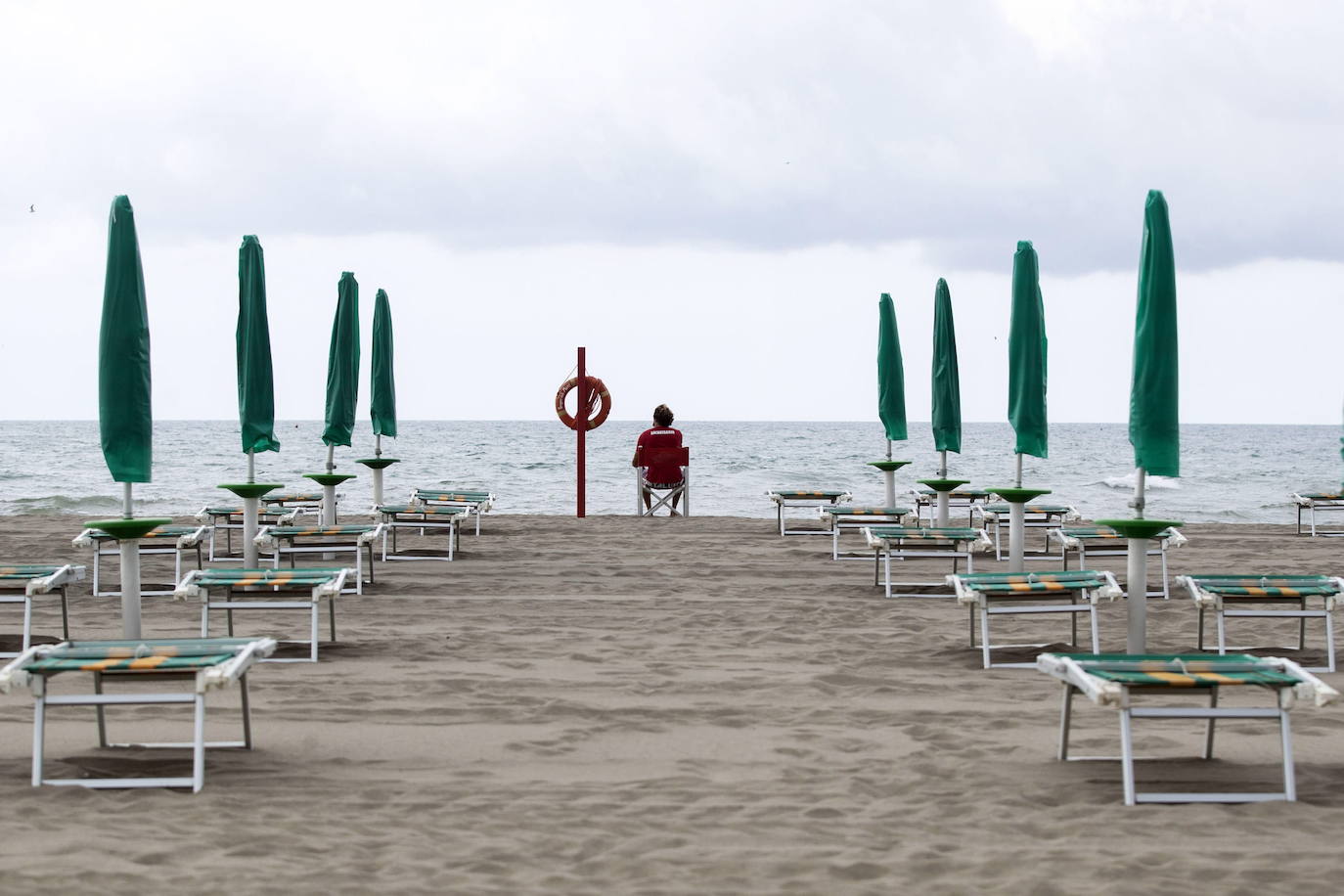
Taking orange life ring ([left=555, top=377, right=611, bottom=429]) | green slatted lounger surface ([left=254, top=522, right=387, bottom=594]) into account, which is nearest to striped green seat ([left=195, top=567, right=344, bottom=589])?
green slatted lounger surface ([left=254, top=522, right=387, bottom=594])

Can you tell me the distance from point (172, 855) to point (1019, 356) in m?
5.02

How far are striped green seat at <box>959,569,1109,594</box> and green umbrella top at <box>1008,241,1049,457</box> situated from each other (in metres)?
1.15

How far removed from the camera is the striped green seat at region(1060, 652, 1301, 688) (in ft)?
11.8

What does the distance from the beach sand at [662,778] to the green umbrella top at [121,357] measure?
99 centimetres

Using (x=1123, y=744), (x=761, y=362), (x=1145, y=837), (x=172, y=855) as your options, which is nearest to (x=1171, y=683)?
(x=1123, y=744)

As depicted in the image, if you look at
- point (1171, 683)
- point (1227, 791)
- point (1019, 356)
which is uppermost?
point (1019, 356)

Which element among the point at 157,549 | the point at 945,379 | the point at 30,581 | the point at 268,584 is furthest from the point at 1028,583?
the point at 157,549

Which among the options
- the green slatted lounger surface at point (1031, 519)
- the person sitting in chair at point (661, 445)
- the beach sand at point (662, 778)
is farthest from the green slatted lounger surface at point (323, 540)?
the person sitting in chair at point (661, 445)

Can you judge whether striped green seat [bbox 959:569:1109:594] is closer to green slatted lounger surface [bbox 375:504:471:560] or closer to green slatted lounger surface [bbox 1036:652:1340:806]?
green slatted lounger surface [bbox 1036:652:1340:806]

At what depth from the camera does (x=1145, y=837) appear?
3.36 metres

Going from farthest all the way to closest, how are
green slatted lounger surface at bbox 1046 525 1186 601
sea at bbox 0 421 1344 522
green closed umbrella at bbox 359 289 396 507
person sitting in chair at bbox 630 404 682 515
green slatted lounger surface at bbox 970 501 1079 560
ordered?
sea at bbox 0 421 1344 522, person sitting in chair at bbox 630 404 682 515, green closed umbrella at bbox 359 289 396 507, green slatted lounger surface at bbox 970 501 1079 560, green slatted lounger surface at bbox 1046 525 1186 601

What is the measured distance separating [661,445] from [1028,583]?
8.03 m

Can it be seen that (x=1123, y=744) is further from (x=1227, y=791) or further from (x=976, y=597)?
(x=976, y=597)

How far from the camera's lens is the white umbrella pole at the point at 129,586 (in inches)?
201
